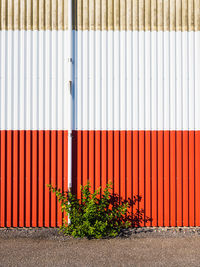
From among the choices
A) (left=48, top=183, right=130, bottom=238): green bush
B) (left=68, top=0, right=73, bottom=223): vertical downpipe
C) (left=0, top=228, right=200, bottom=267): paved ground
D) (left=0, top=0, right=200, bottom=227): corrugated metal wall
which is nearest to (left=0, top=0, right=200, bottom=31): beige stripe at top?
(left=0, top=0, right=200, bottom=227): corrugated metal wall

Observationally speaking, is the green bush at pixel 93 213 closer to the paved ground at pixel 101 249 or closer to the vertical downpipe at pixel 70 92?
the paved ground at pixel 101 249

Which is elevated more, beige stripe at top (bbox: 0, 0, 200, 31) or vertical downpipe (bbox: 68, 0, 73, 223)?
beige stripe at top (bbox: 0, 0, 200, 31)

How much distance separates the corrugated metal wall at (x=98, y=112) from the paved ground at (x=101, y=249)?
363 mm

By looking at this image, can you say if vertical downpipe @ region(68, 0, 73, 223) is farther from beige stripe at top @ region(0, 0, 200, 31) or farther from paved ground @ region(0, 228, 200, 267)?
paved ground @ region(0, 228, 200, 267)

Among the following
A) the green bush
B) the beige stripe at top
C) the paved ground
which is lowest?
the paved ground

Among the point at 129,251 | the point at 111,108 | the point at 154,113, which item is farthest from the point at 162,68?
the point at 129,251

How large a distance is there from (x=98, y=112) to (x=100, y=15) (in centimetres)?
225

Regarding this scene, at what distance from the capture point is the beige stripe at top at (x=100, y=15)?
666 cm

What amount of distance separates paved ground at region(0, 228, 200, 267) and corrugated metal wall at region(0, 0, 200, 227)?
0.36 metres

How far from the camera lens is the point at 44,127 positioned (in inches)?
259

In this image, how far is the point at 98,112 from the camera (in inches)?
260

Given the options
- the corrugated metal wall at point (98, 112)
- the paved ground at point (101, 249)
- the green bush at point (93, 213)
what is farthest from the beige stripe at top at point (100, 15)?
the paved ground at point (101, 249)

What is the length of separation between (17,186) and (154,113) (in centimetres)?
354

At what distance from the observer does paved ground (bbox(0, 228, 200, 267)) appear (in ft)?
16.4
